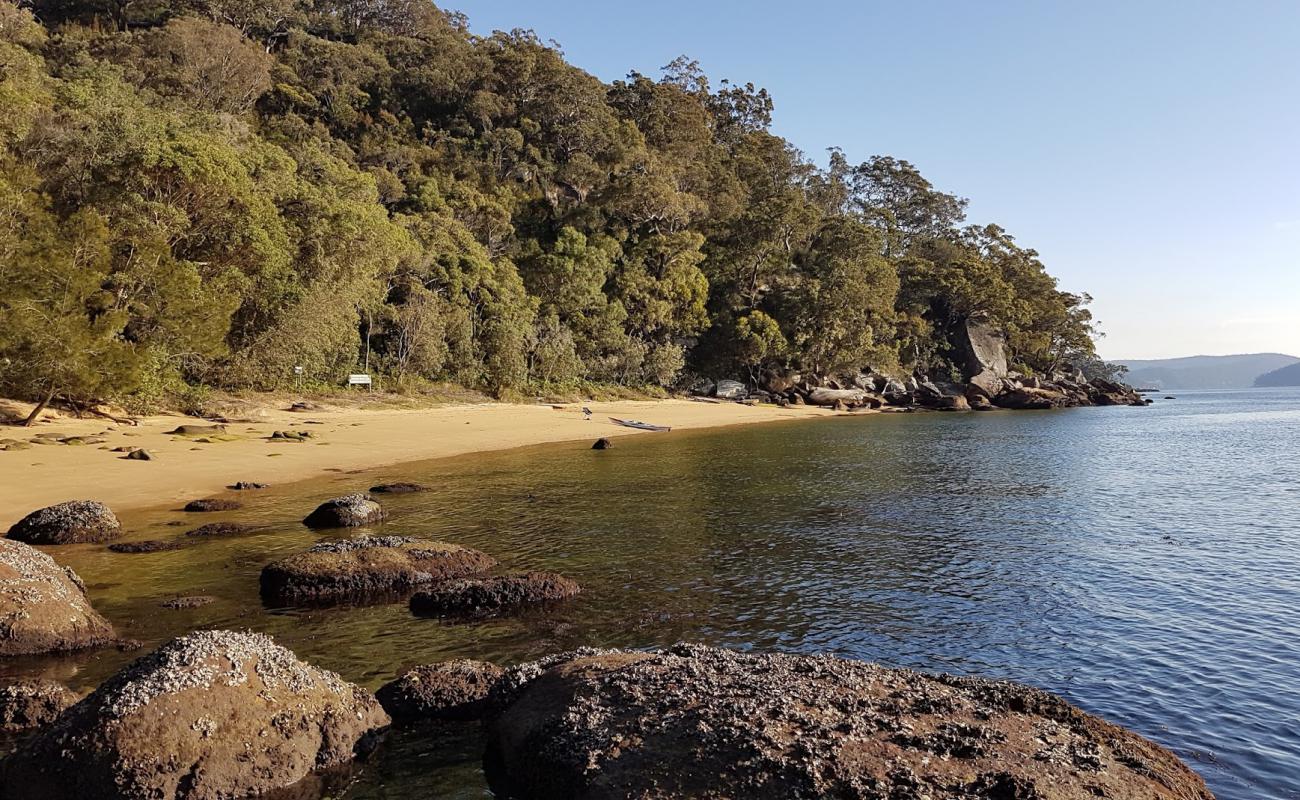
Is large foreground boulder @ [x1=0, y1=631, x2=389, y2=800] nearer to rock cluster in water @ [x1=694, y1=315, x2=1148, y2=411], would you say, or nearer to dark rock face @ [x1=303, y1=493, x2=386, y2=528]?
dark rock face @ [x1=303, y1=493, x2=386, y2=528]

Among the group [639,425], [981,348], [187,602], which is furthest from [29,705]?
[981,348]

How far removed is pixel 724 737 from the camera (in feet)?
17.5

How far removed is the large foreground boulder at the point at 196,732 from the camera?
5.59 metres

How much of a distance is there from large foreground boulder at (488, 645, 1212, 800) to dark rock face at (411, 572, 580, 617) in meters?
4.21

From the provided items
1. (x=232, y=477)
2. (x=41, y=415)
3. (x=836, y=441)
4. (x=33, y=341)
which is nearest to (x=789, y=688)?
(x=232, y=477)

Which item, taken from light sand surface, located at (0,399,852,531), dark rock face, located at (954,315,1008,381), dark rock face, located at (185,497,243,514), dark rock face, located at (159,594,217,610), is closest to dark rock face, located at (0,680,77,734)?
dark rock face, located at (159,594,217,610)

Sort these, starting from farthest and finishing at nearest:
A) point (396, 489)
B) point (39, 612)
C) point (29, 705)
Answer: point (396, 489) < point (39, 612) < point (29, 705)

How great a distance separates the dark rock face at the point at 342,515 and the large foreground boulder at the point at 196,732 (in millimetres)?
10590

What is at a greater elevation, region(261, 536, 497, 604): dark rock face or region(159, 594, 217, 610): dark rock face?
region(261, 536, 497, 604): dark rock face

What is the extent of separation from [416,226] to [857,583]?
47.8 metres

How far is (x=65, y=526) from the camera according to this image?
1487 centimetres

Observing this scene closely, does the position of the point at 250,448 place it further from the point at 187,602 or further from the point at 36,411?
the point at 187,602

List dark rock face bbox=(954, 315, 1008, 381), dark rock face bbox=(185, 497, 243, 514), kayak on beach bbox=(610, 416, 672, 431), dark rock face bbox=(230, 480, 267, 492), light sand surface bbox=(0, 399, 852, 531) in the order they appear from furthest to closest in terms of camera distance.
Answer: dark rock face bbox=(954, 315, 1008, 381), kayak on beach bbox=(610, 416, 672, 431), dark rock face bbox=(230, 480, 267, 492), light sand surface bbox=(0, 399, 852, 531), dark rock face bbox=(185, 497, 243, 514)

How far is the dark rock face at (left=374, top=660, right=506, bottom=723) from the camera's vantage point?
24.7 feet
